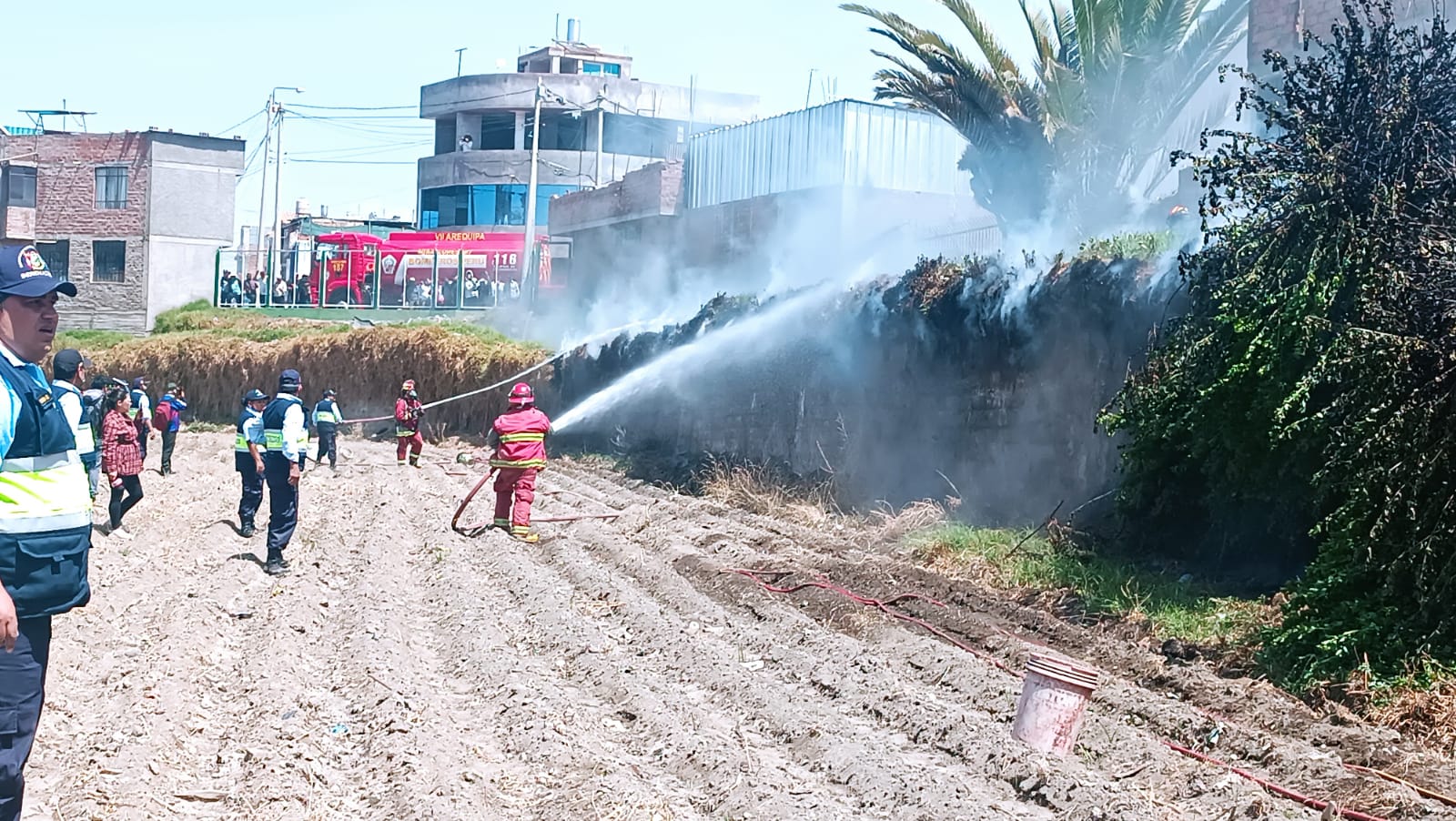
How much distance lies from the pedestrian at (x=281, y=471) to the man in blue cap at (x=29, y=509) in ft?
27.0

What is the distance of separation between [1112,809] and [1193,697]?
239cm

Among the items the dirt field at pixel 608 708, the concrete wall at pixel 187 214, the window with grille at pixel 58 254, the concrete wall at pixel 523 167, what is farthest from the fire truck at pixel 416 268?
the dirt field at pixel 608 708

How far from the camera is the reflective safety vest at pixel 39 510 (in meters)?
4.40

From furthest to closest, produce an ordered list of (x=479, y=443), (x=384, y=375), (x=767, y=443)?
(x=384, y=375)
(x=479, y=443)
(x=767, y=443)

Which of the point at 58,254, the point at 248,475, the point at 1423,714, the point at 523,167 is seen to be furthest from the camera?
the point at 523,167

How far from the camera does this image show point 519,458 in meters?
14.9

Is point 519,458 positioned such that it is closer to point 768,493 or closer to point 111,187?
point 768,493

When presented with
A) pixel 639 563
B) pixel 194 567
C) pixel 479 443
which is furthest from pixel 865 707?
pixel 479 443

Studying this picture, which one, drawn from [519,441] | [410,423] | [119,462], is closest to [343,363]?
[410,423]

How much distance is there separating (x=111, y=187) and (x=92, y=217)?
137 centimetres

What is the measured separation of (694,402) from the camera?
22578mm

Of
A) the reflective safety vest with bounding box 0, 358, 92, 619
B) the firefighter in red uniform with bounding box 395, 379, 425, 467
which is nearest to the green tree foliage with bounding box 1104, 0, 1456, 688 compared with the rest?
the reflective safety vest with bounding box 0, 358, 92, 619

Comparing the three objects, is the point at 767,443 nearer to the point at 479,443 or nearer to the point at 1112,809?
the point at 479,443

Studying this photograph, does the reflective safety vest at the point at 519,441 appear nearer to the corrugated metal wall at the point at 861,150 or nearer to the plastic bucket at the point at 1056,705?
the plastic bucket at the point at 1056,705
